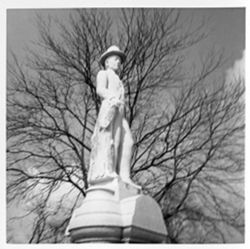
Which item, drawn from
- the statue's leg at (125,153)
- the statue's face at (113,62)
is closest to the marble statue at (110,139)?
the statue's leg at (125,153)

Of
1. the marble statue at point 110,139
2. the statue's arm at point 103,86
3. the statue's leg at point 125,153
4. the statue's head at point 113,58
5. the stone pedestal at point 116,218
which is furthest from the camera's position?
the statue's head at point 113,58

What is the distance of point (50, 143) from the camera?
1236cm

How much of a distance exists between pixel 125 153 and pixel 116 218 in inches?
44.6

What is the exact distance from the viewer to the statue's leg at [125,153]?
22.6 ft

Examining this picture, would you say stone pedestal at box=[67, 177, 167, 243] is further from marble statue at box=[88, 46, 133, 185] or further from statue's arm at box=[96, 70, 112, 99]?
statue's arm at box=[96, 70, 112, 99]

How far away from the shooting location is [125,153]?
23.0 ft

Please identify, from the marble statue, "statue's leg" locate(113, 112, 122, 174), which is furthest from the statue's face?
"statue's leg" locate(113, 112, 122, 174)

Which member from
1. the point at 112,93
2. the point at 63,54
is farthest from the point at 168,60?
the point at 112,93

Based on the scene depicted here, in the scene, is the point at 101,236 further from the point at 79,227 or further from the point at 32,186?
the point at 32,186

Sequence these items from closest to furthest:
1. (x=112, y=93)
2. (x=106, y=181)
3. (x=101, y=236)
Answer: (x=101, y=236), (x=106, y=181), (x=112, y=93)

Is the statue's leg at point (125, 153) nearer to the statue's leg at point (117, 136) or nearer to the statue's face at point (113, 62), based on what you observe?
the statue's leg at point (117, 136)

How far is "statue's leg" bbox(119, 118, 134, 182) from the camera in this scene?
689 centimetres

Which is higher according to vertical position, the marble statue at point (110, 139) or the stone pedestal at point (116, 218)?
the marble statue at point (110, 139)
